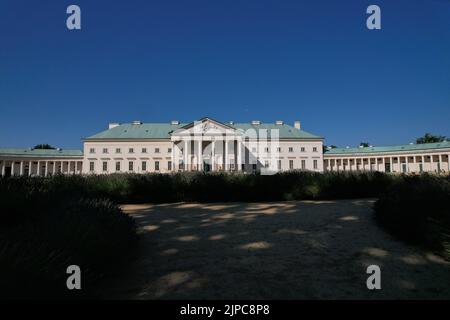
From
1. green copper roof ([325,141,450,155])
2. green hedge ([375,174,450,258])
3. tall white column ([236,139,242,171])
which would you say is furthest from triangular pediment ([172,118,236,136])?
green hedge ([375,174,450,258])

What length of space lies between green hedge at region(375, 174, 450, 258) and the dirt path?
8.9 inches

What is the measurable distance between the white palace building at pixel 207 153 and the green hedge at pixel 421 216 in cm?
5072

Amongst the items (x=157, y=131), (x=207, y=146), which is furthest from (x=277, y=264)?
(x=157, y=131)

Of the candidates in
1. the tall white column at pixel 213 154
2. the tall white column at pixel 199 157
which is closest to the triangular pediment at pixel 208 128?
the tall white column at pixel 199 157

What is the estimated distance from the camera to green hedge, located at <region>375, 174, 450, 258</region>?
4.59 metres

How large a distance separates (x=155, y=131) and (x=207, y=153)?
14.1 m

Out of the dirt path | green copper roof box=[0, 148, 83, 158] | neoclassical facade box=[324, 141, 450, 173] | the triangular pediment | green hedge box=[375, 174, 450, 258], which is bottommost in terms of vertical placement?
the dirt path

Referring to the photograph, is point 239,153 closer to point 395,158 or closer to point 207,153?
point 207,153

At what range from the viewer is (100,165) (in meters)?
60.9

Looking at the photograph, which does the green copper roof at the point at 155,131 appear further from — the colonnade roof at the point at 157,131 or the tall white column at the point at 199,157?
the tall white column at the point at 199,157

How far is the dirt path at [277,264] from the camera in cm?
327

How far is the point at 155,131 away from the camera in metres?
64.5

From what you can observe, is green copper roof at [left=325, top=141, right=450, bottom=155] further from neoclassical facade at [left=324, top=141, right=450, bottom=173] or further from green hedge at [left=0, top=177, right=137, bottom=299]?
green hedge at [left=0, top=177, right=137, bottom=299]

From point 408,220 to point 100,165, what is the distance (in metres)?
63.4
